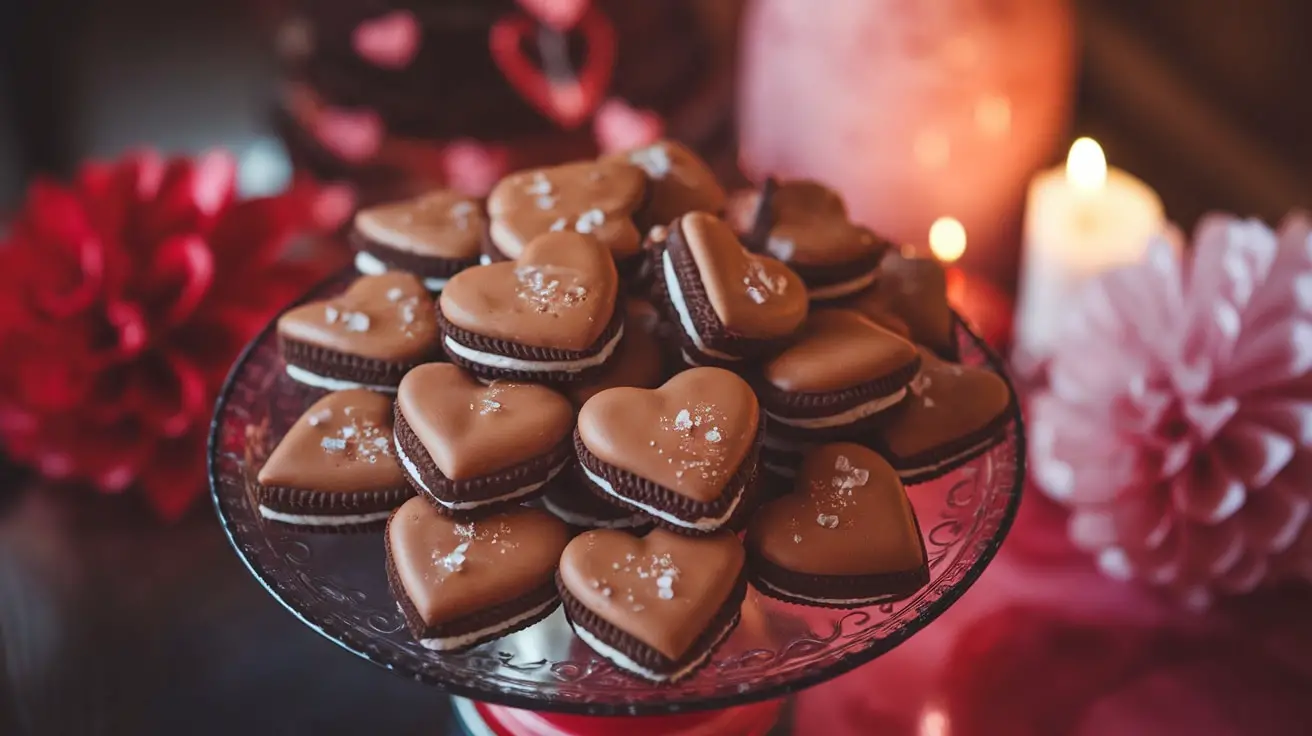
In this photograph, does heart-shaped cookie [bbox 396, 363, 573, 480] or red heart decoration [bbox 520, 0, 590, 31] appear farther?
red heart decoration [bbox 520, 0, 590, 31]

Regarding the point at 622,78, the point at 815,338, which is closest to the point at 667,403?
the point at 815,338

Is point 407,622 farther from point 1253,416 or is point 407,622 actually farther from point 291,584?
point 1253,416

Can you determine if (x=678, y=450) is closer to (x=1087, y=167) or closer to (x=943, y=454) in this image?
(x=943, y=454)

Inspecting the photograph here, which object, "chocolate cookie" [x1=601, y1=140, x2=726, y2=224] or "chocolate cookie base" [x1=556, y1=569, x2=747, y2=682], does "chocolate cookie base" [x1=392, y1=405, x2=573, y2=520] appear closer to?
"chocolate cookie base" [x1=556, y1=569, x2=747, y2=682]

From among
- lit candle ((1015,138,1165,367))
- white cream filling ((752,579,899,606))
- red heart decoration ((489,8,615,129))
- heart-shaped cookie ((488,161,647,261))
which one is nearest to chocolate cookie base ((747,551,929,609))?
white cream filling ((752,579,899,606))

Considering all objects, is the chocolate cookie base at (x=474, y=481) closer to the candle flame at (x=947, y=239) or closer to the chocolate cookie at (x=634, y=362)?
the chocolate cookie at (x=634, y=362)

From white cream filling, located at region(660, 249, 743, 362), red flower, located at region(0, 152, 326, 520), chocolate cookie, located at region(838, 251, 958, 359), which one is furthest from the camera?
red flower, located at region(0, 152, 326, 520)
